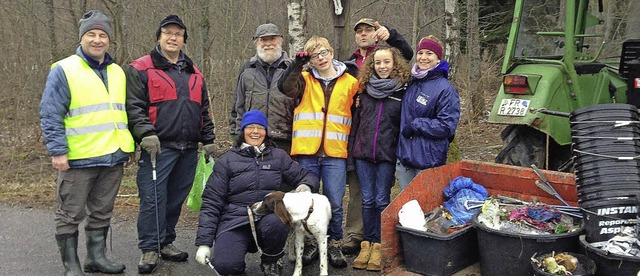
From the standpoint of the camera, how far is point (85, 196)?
418 centimetres

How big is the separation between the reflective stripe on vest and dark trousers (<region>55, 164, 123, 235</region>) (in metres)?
0.17

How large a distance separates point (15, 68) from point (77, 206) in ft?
25.1

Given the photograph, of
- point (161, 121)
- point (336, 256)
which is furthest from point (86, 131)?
point (336, 256)

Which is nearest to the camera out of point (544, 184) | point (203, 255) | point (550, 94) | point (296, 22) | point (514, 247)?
point (514, 247)

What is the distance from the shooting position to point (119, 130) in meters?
4.25

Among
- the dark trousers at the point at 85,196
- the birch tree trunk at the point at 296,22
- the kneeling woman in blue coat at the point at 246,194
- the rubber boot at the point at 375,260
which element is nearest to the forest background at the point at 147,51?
the birch tree trunk at the point at 296,22

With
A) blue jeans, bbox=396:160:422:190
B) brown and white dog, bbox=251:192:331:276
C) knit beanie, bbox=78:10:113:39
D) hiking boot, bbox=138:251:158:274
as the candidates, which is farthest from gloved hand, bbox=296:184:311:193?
knit beanie, bbox=78:10:113:39

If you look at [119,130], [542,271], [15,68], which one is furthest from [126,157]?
[15,68]

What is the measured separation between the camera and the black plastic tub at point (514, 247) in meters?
3.47

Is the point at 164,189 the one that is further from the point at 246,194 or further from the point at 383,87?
the point at 383,87

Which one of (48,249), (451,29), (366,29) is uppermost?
(451,29)

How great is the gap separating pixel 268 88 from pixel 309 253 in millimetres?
1334

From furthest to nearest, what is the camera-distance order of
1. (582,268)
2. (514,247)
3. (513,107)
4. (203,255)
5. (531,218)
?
(513,107) < (203,255) < (531,218) < (514,247) < (582,268)

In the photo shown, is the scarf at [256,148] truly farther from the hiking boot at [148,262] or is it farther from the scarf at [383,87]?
the hiking boot at [148,262]
